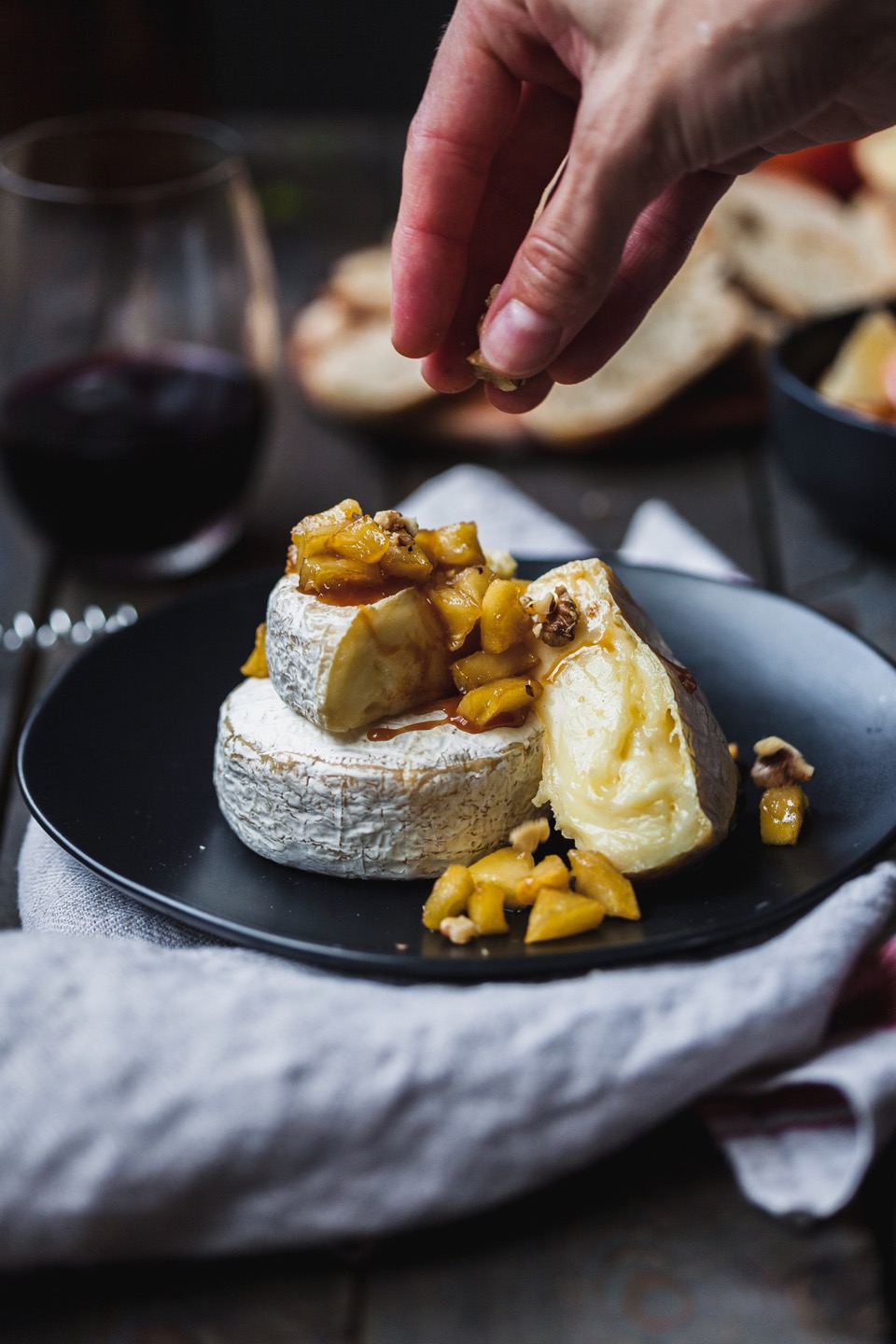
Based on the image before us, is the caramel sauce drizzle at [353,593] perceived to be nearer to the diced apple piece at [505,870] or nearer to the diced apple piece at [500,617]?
the diced apple piece at [500,617]

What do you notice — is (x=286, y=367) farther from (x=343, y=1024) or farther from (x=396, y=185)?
(x=343, y=1024)

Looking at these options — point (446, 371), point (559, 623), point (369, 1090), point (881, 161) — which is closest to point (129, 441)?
point (446, 371)

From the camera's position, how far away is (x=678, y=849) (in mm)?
1802

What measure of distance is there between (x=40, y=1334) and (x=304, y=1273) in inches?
11.0

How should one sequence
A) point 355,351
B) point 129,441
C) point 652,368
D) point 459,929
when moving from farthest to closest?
point 355,351 → point 652,368 → point 129,441 → point 459,929

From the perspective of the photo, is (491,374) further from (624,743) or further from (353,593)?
(624,743)

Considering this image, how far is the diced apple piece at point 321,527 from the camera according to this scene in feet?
6.30

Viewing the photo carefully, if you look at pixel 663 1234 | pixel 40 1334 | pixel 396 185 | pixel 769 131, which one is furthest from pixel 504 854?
pixel 396 185

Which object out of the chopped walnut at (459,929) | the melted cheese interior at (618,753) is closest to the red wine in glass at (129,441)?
the melted cheese interior at (618,753)

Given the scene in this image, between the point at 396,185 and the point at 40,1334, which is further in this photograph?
the point at 396,185

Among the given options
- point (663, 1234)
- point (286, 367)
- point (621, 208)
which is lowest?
point (286, 367)

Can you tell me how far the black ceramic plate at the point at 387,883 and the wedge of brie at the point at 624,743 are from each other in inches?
3.0

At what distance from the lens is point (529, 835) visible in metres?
1.87

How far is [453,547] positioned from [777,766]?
1.81 feet
